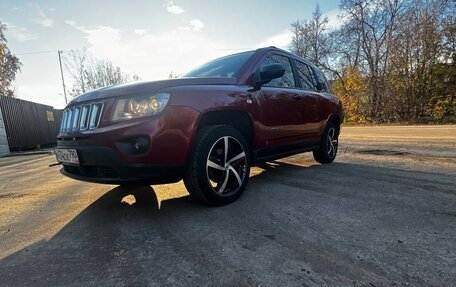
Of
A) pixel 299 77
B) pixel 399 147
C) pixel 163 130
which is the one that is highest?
pixel 299 77

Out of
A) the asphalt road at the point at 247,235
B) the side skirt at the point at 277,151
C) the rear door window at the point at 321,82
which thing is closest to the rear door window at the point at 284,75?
the side skirt at the point at 277,151

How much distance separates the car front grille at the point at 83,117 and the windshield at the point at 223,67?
1.40 metres

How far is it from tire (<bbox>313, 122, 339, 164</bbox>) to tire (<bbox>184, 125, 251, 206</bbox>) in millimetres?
2308

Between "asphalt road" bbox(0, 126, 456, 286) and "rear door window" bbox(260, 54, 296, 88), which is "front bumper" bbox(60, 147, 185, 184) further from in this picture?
"rear door window" bbox(260, 54, 296, 88)

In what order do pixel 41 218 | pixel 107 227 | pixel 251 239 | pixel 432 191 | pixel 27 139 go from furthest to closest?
1. pixel 27 139
2. pixel 432 191
3. pixel 41 218
4. pixel 107 227
5. pixel 251 239

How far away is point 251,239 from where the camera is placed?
2.17 metres

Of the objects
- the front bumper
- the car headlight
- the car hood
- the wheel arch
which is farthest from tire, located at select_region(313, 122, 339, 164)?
the car headlight

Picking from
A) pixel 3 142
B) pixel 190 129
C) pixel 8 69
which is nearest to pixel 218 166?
pixel 190 129

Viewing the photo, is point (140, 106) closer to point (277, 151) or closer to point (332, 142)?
point (277, 151)

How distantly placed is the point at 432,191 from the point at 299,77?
91.3 inches

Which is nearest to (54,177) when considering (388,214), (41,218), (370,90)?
(41,218)

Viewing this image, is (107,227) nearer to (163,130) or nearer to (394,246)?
(163,130)

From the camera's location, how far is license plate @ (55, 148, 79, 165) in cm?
281

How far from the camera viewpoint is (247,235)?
2.24 m
